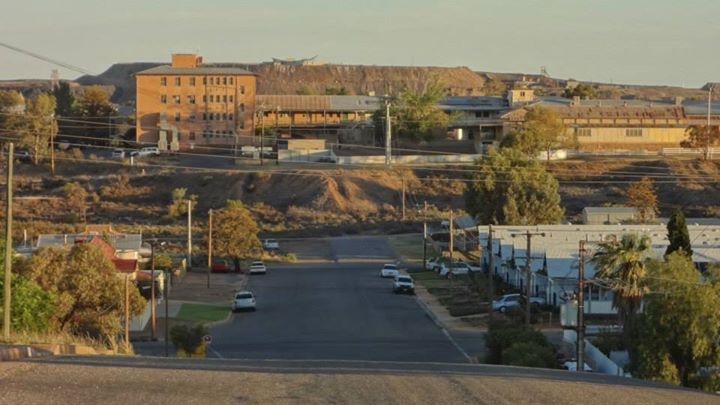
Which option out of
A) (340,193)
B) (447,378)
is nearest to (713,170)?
(340,193)

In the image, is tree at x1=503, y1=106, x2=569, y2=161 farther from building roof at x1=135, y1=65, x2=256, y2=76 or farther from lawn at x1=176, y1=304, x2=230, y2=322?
lawn at x1=176, y1=304, x2=230, y2=322

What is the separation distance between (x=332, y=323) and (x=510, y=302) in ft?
25.2

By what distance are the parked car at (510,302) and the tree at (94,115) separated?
292 feet

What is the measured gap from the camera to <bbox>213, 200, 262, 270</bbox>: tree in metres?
73.7

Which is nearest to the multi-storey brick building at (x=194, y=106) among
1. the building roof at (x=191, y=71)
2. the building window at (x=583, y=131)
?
the building roof at (x=191, y=71)

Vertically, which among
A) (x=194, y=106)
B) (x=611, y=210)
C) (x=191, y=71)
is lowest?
(x=611, y=210)

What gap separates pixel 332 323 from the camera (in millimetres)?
51125

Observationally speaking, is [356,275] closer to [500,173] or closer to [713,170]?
[500,173]

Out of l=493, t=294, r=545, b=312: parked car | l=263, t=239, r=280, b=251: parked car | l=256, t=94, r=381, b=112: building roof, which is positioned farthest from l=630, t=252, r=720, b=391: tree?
l=256, t=94, r=381, b=112: building roof

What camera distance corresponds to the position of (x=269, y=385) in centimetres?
1811

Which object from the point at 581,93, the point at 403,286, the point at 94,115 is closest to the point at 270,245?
the point at 403,286

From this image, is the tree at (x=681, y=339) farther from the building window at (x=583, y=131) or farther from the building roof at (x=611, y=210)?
the building window at (x=583, y=131)

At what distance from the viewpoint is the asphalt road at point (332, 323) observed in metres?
42.4

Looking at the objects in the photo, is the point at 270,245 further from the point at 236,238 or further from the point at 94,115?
the point at 94,115
